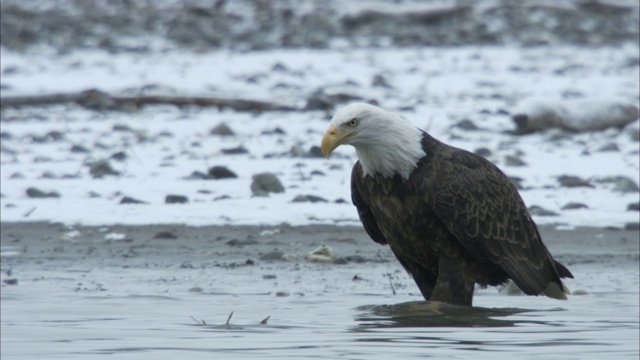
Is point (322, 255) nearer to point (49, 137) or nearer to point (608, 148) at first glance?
point (608, 148)

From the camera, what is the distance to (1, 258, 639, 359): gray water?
4.47 metres

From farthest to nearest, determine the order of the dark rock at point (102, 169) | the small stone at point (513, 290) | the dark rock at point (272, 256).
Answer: the dark rock at point (102, 169), the dark rock at point (272, 256), the small stone at point (513, 290)

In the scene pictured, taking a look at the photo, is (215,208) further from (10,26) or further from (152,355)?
(10,26)

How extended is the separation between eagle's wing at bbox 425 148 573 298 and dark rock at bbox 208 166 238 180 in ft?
11.1

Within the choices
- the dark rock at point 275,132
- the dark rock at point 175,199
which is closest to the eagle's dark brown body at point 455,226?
the dark rock at point 175,199

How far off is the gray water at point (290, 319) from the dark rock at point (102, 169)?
7.68 ft

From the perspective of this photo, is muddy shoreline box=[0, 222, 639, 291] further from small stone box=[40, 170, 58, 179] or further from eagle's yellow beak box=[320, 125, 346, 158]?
small stone box=[40, 170, 58, 179]

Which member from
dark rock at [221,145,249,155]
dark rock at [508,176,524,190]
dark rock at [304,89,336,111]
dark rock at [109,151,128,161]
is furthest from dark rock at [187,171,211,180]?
dark rock at [304,89,336,111]

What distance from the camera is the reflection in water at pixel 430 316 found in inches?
204

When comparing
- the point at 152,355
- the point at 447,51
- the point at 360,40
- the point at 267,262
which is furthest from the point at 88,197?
the point at 360,40

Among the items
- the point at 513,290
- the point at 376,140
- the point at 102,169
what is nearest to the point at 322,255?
the point at 513,290

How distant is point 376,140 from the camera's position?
5.50 meters

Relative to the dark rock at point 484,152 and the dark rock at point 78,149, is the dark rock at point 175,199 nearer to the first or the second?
the dark rock at point 78,149

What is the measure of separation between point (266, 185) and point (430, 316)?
3114 millimetres
